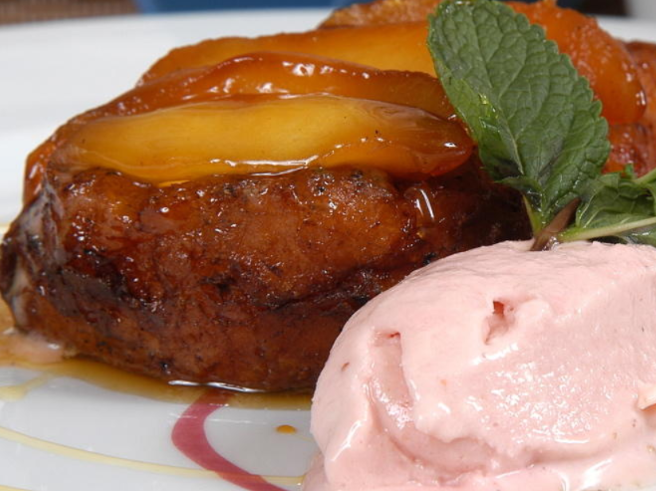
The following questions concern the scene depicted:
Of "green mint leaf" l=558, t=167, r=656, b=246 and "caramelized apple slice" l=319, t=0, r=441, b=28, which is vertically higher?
"caramelized apple slice" l=319, t=0, r=441, b=28

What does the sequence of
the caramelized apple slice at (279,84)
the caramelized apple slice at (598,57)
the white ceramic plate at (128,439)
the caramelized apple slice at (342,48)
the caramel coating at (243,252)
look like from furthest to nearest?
the caramelized apple slice at (598,57) < the caramelized apple slice at (342,48) < the caramelized apple slice at (279,84) < the caramel coating at (243,252) < the white ceramic plate at (128,439)

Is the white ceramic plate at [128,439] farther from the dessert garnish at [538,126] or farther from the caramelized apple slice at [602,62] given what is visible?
the caramelized apple slice at [602,62]

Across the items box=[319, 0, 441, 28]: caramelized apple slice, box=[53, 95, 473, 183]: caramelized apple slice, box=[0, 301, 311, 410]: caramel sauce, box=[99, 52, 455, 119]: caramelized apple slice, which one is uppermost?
box=[319, 0, 441, 28]: caramelized apple slice

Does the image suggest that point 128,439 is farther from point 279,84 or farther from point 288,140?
point 279,84

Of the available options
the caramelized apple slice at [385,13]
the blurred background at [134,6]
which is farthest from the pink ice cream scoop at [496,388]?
the blurred background at [134,6]

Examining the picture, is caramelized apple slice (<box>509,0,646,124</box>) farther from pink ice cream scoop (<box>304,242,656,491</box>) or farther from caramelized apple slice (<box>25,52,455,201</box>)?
pink ice cream scoop (<box>304,242,656,491</box>)

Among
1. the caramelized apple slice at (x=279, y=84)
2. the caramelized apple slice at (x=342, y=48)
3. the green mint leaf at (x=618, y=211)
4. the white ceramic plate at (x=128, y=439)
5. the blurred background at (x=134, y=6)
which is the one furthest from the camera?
the blurred background at (x=134, y=6)

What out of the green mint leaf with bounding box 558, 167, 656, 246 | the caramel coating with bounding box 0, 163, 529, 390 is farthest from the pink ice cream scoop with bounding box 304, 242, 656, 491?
the caramel coating with bounding box 0, 163, 529, 390
